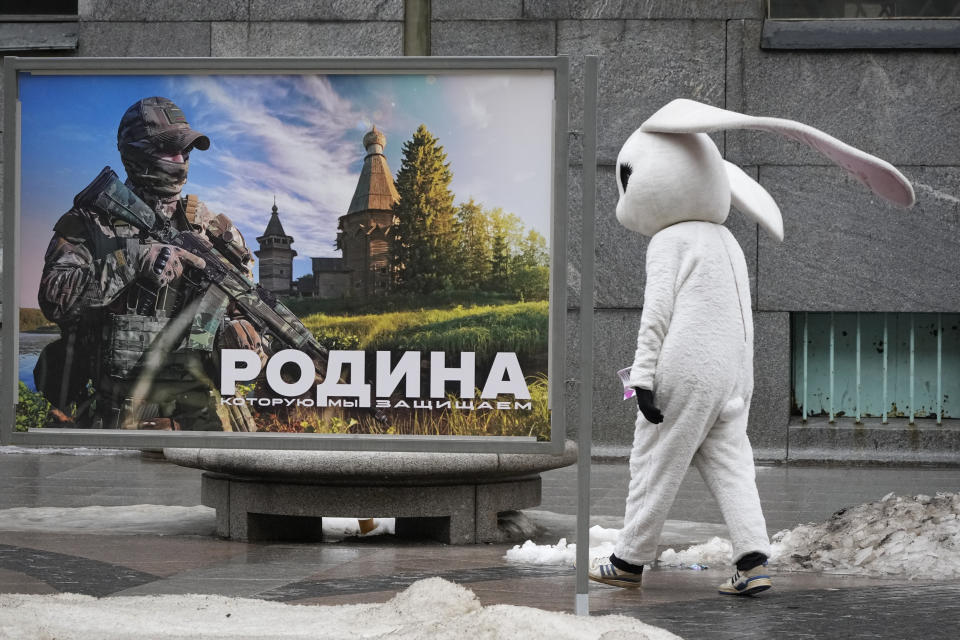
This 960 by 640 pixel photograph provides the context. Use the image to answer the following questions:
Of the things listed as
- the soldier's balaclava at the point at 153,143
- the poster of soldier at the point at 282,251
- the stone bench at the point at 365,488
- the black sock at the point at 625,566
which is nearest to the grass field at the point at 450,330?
the poster of soldier at the point at 282,251

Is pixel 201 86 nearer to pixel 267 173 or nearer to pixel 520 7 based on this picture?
pixel 267 173

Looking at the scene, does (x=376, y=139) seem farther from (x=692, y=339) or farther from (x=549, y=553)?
(x=549, y=553)

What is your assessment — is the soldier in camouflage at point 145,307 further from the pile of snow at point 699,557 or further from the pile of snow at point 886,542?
the pile of snow at point 886,542

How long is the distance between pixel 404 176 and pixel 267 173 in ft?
1.85

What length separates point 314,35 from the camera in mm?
11250


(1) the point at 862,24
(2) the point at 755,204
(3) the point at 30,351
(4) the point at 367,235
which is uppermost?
(1) the point at 862,24

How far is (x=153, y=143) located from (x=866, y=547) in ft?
11.6

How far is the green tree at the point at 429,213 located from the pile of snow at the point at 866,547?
1.62 m

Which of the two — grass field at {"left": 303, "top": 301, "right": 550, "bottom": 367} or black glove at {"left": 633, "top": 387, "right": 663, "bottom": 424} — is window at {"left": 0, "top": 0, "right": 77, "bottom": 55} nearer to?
grass field at {"left": 303, "top": 301, "right": 550, "bottom": 367}

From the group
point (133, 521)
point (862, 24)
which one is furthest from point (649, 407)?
point (862, 24)

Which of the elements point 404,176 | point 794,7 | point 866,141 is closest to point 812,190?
point 866,141

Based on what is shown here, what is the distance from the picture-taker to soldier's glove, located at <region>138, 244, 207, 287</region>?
16.2ft

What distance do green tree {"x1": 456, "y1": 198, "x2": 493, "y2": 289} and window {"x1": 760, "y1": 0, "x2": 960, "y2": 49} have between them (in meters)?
6.75

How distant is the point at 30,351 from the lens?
495cm
